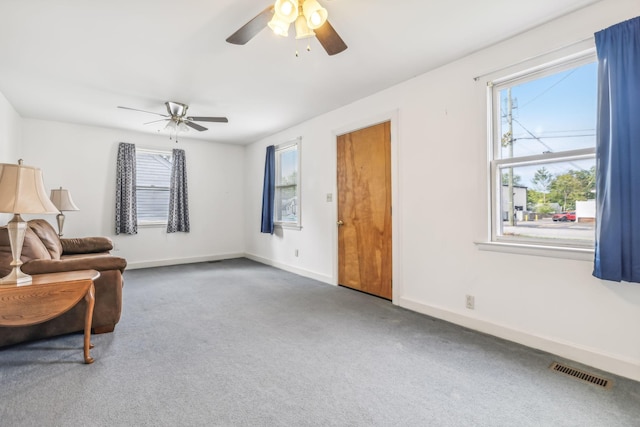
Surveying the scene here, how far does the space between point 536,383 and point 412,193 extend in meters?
1.84

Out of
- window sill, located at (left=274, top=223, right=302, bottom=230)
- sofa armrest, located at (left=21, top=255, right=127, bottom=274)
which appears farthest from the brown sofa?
window sill, located at (left=274, top=223, right=302, bottom=230)

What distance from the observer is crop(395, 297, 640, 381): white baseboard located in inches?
75.5

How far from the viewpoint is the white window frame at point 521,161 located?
6.98 feet

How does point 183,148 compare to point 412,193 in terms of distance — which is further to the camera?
point 183,148

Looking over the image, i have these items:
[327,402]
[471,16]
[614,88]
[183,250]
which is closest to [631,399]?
[327,402]

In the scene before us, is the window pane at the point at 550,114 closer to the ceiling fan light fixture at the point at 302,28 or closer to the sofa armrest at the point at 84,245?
the ceiling fan light fixture at the point at 302,28

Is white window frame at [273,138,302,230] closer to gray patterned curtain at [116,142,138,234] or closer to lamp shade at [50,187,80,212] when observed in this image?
gray patterned curtain at [116,142,138,234]

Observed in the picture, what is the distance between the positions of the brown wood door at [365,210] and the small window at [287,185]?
42.7 inches

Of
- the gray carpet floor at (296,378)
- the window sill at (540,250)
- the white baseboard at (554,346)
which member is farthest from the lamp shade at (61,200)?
the window sill at (540,250)

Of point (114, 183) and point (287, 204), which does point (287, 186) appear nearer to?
point (287, 204)

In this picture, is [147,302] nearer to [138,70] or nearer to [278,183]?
[138,70]

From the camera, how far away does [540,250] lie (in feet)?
7.45

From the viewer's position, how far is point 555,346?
2.19m

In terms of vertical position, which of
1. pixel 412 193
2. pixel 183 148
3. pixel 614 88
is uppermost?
pixel 183 148
